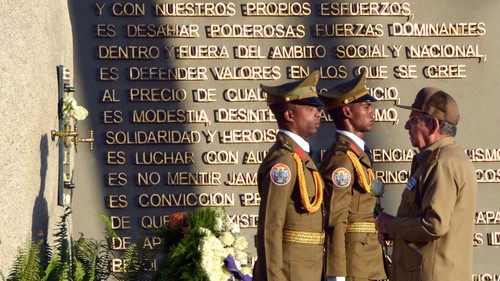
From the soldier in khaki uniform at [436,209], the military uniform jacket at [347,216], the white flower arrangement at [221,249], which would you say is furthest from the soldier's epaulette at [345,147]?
the soldier in khaki uniform at [436,209]

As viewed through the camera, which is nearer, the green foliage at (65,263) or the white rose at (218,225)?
the green foliage at (65,263)

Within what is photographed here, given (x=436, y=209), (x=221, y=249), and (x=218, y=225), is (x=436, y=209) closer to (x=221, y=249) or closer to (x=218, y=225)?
(x=221, y=249)

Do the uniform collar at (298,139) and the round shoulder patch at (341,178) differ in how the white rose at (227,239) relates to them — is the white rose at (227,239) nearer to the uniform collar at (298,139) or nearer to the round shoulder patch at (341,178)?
the round shoulder patch at (341,178)

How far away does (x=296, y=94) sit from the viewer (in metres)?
7.64

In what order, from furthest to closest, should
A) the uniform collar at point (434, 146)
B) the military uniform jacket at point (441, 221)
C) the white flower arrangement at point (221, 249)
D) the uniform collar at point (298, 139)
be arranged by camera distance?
the white flower arrangement at point (221, 249), the uniform collar at point (298, 139), the uniform collar at point (434, 146), the military uniform jacket at point (441, 221)

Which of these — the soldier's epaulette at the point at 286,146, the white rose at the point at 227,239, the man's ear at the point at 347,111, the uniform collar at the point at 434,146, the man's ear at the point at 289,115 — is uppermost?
the man's ear at the point at 347,111

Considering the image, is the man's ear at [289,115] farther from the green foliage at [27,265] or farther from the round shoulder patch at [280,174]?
the green foliage at [27,265]

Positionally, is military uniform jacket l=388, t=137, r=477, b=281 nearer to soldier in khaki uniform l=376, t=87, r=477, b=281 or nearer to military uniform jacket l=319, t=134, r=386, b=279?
soldier in khaki uniform l=376, t=87, r=477, b=281

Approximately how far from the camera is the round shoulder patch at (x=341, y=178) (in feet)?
27.1

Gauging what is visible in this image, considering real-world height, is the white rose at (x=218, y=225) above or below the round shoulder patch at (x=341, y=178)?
below

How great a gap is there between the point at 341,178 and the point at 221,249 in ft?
3.25

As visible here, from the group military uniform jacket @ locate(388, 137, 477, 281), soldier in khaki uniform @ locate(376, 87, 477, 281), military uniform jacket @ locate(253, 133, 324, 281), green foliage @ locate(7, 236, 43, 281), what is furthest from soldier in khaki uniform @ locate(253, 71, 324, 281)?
green foliage @ locate(7, 236, 43, 281)

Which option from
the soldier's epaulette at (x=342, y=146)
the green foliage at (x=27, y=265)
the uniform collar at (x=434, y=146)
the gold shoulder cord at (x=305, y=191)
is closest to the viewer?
the green foliage at (x=27, y=265)

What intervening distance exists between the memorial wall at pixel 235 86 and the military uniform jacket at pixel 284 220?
2.73 m
